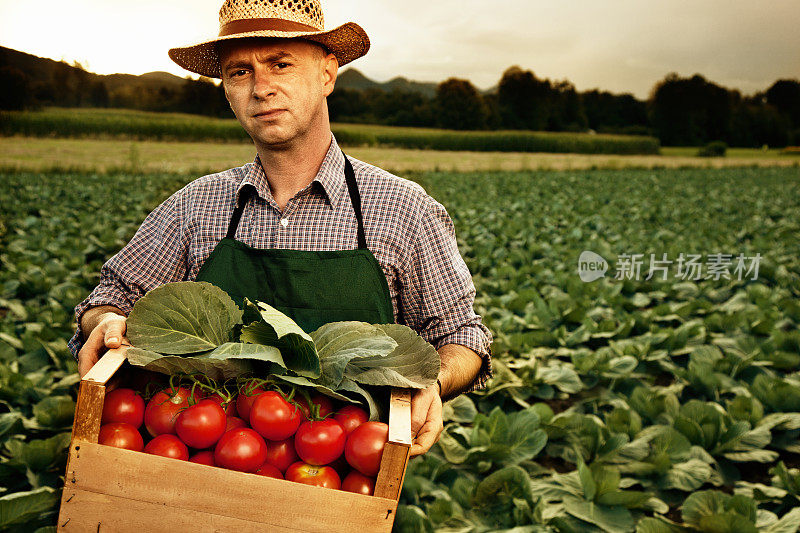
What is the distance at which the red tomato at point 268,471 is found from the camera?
46.8 inches

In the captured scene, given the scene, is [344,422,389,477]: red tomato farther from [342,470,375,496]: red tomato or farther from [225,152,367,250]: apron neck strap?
[225,152,367,250]: apron neck strap

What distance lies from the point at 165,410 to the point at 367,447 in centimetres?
44

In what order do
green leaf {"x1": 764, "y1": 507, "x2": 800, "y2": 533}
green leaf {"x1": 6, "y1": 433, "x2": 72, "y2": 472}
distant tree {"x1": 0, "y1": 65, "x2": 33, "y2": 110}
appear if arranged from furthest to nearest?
distant tree {"x1": 0, "y1": 65, "x2": 33, "y2": 110} < green leaf {"x1": 6, "y1": 433, "x2": 72, "y2": 472} < green leaf {"x1": 764, "y1": 507, "x2": 800, "y2": 533}

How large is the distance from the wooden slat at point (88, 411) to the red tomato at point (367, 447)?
0.48m

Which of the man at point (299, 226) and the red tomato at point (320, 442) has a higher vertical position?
the man at point (299, 226)

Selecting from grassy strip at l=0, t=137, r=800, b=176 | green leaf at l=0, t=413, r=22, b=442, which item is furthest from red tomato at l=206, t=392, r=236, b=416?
grassy strip at l=0, t=137, r=800, b=176

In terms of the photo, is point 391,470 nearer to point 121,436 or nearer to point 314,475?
point 314,475

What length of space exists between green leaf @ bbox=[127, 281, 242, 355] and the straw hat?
781 millimetres

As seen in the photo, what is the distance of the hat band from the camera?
5.71 ft

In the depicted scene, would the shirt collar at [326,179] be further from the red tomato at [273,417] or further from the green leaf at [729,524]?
the green leaf at [729,524]

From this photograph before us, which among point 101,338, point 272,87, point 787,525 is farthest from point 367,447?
point 787,525

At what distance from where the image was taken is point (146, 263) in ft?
6.57

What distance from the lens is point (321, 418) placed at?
126 cm

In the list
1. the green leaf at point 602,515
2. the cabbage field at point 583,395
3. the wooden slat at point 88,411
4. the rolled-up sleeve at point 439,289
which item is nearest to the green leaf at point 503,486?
the cabbage field at point 583,395
